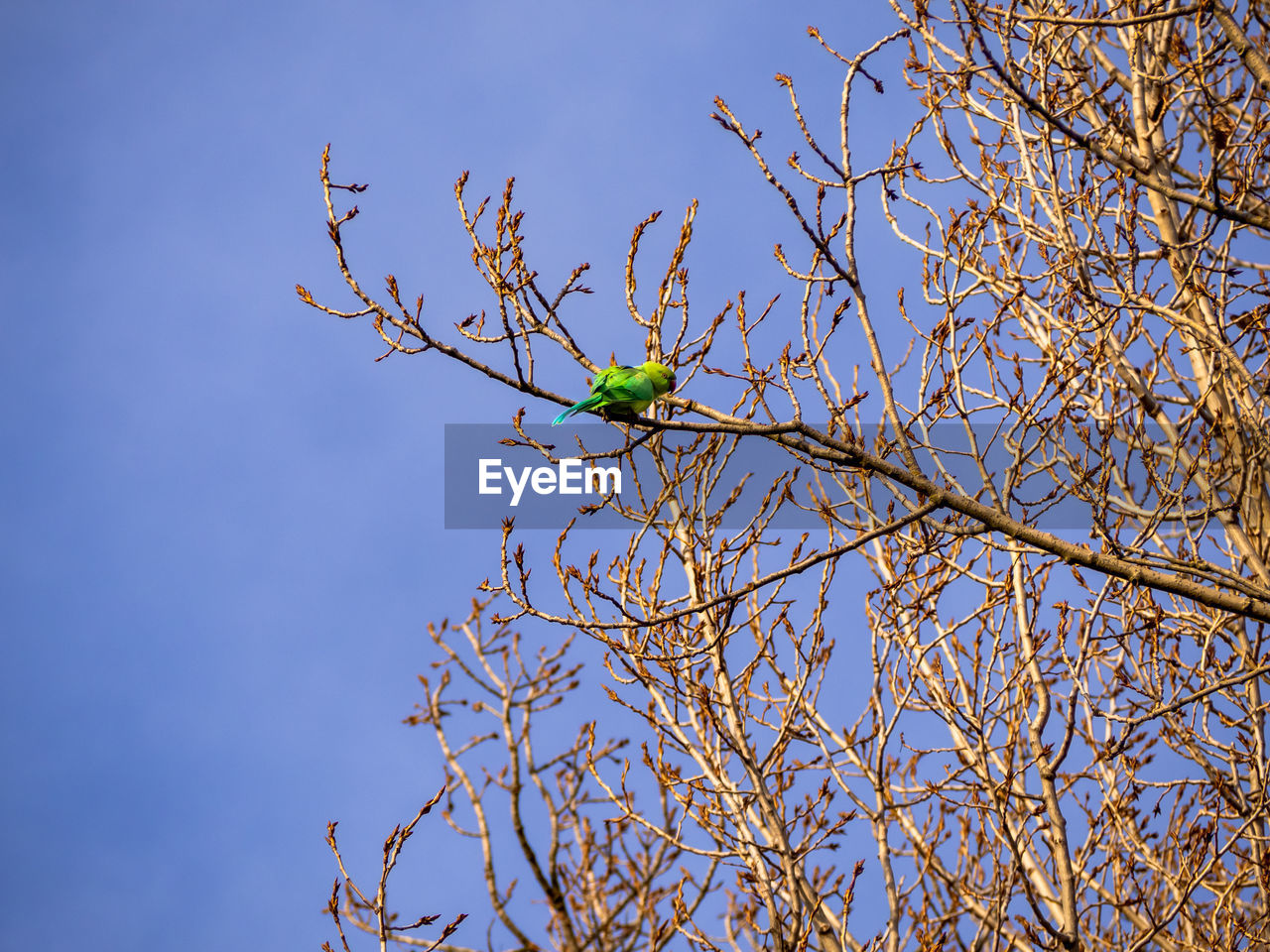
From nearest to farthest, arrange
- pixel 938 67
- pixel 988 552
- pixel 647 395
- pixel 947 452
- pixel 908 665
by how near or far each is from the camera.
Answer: pixel 647 395, pixel 947 452, pixel 908 665, pixel 988 552, pixel 938 67

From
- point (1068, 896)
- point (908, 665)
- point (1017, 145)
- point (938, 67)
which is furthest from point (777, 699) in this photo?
point (938, 67)

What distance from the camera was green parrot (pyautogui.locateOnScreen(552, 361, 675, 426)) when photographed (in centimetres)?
387

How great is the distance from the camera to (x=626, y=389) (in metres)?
4.02

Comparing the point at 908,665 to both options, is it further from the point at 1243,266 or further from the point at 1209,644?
the point at 1243,266

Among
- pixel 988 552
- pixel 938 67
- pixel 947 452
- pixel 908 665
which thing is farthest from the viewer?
pixel 938 67

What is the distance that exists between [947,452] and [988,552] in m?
1.58

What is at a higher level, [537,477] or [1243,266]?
[1243,266]

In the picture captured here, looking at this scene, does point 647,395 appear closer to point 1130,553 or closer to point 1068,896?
point 1130,553

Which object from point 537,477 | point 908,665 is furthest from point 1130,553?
point 537,477

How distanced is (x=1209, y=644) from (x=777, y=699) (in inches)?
89.2

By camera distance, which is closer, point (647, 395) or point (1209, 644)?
point (647, 395)

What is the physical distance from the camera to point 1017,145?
5965mm

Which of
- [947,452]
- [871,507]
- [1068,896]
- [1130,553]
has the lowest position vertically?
[1068,896]

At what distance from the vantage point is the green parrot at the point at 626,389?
152 inches
